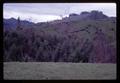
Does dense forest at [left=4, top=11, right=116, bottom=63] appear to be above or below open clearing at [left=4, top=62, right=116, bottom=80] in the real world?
above

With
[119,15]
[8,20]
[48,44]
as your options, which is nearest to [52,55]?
[48,44]

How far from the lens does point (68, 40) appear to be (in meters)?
3.37

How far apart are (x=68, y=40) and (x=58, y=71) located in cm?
42

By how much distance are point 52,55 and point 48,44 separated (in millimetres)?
155

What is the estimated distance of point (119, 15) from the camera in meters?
3.30

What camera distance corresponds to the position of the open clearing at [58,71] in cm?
334

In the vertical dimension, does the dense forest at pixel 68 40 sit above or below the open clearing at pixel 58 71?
above

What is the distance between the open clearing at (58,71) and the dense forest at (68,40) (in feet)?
0.21

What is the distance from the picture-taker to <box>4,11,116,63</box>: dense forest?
11.0 feet

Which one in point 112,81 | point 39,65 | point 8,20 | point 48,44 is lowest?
point 112,81

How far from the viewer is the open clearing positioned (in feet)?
11.0

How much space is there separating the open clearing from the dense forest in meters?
0.06

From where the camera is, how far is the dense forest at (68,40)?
3.35m

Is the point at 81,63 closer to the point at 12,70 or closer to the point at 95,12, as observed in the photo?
the point at 95,12
